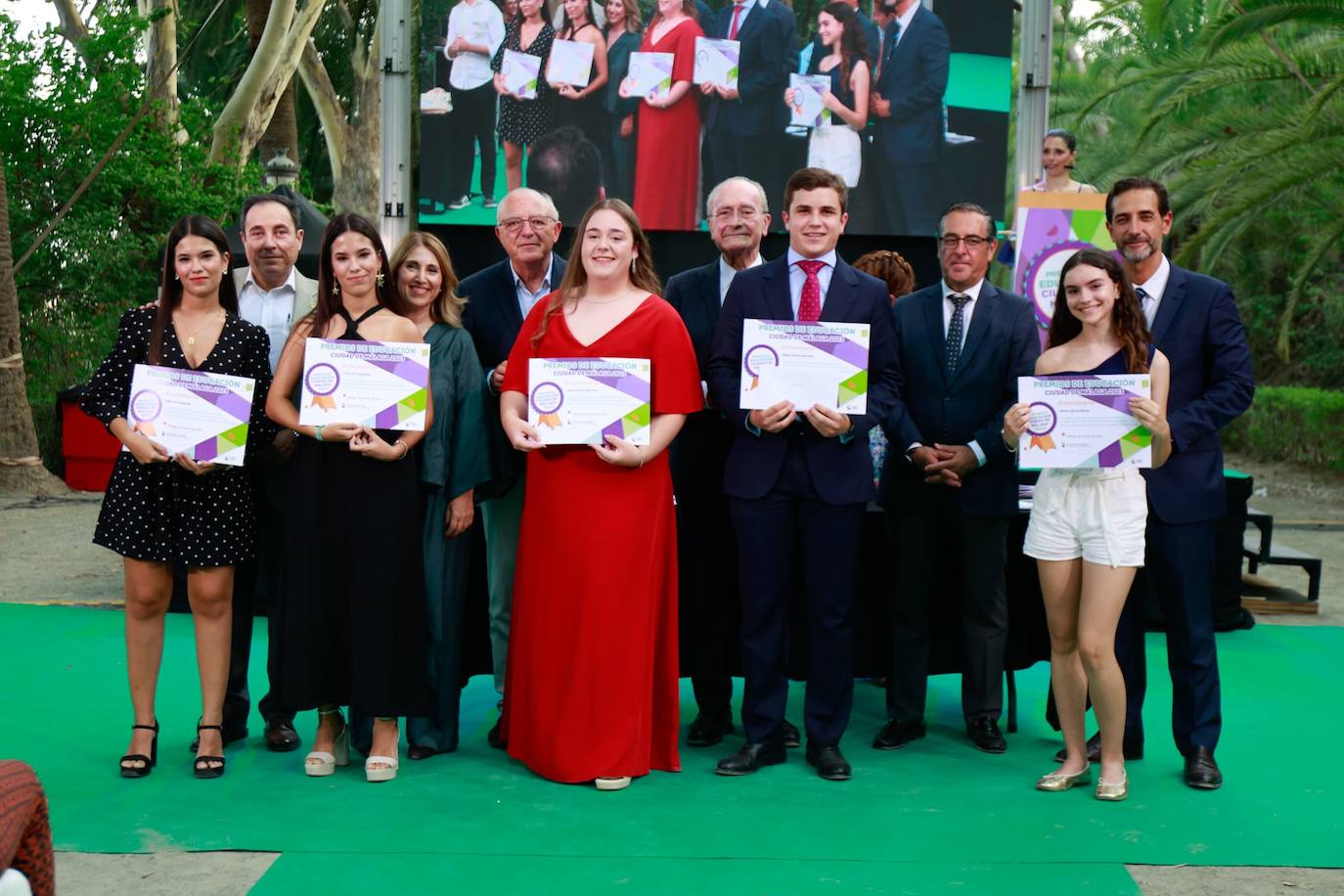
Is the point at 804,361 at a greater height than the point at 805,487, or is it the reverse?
the point at 804,361

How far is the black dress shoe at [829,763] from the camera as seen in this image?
193 inches

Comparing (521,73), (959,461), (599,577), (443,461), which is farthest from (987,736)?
(521,73)

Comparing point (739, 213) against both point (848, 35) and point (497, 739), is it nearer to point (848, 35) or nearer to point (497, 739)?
point (497, 739)

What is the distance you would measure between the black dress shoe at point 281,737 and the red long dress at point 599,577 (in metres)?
0.95

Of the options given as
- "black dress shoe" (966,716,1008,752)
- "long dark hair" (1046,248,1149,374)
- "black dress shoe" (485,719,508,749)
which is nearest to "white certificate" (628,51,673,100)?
"long dark hair" (1046,248,1149,374)

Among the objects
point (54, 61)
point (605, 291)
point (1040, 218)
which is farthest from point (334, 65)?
point (605, 291)

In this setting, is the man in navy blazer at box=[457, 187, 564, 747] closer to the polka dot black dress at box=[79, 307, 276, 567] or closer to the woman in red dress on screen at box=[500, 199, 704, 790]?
the woman in red dress on screen at box=[500, 199, 704, 790]

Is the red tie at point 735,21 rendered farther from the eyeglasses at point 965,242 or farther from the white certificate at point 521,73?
the eyeglasses at point 965,242

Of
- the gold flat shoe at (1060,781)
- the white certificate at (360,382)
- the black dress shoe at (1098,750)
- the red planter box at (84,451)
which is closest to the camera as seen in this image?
the white certificate at (360,382)

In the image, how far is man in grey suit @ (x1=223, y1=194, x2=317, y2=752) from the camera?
511 cm

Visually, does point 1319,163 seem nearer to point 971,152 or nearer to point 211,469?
point 971,152

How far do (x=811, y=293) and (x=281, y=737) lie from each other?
2.49 m

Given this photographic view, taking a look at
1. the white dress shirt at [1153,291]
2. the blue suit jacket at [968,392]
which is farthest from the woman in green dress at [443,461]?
the white dress shirt at [1153,291]

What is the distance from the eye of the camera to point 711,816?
4480mm
